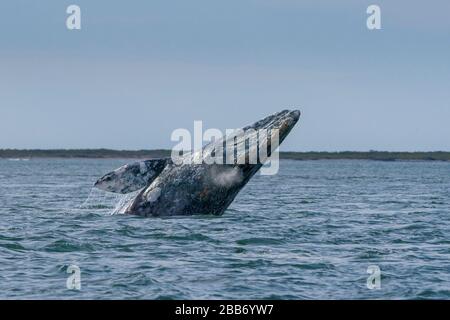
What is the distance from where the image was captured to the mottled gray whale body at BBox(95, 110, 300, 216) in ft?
75.1

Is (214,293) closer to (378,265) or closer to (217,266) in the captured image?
(217,266)

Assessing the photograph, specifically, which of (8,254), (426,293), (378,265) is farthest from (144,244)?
(426,293)

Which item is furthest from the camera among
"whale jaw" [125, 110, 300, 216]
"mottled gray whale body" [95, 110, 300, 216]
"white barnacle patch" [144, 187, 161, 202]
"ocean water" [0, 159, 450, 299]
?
"white barnacle patch" [144, 187, 161, 202]

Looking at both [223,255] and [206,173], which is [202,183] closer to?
[206,173]

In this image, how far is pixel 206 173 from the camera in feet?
75.6

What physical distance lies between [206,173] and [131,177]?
181 cm

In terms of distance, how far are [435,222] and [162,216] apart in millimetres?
7659

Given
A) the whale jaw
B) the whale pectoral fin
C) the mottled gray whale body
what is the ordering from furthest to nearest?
the whale jaw
the mottled gray whale body
the whale pectoral fin
